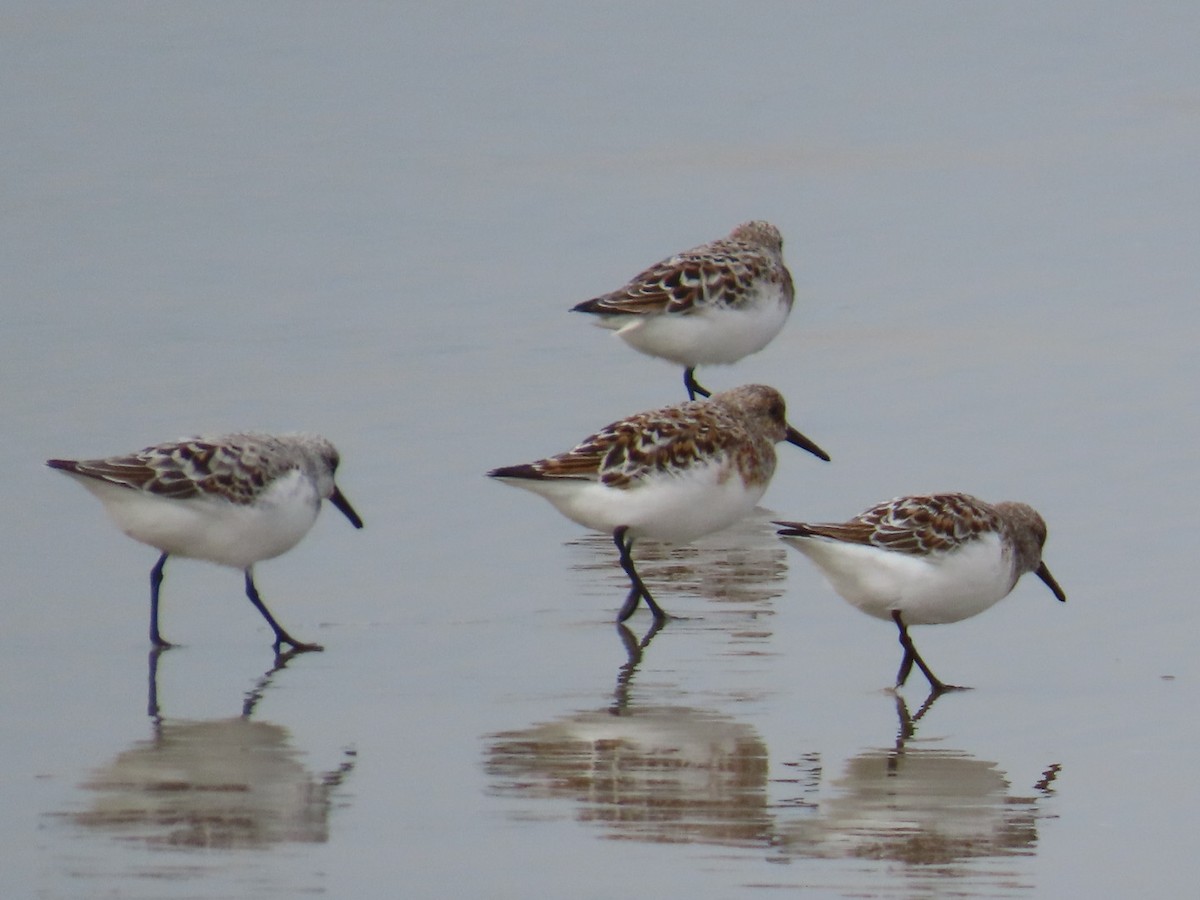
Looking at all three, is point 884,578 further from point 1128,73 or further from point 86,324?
point 1128,73

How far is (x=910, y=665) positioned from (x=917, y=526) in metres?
0.62

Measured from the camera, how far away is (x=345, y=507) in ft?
41.6

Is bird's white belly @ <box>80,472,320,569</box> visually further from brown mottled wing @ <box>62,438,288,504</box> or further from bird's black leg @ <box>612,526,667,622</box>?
bird's black leg @ <box>612,526,667,622</box>

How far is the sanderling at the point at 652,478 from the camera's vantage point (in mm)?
12258

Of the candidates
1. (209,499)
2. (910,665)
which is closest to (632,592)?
(910,665)

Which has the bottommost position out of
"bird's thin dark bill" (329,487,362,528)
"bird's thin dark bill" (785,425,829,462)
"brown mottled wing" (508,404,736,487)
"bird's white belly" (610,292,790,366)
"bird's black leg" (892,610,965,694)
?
"bird's black leg" (892,610,965,694)

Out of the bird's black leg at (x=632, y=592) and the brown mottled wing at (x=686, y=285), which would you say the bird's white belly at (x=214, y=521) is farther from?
the brown mottled wing at (x=686, y=285)

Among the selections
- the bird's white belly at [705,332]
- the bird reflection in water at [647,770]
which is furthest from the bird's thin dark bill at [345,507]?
the bird's white belly at [705,332]

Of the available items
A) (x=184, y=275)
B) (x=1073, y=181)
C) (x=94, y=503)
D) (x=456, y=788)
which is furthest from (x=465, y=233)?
(x=456, y=788)

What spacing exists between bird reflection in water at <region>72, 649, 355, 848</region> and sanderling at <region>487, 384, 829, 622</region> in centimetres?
250

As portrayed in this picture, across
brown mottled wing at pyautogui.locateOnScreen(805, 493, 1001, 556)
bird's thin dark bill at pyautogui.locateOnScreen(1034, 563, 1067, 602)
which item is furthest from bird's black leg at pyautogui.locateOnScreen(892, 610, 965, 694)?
bird's thin dark bill at pyautogui.locateOnScreen(1034, 563, 1067, 602)

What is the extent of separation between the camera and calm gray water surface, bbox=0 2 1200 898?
29.4 ft

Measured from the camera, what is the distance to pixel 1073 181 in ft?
76.0

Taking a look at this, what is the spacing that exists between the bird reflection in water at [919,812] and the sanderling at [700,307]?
706cm
